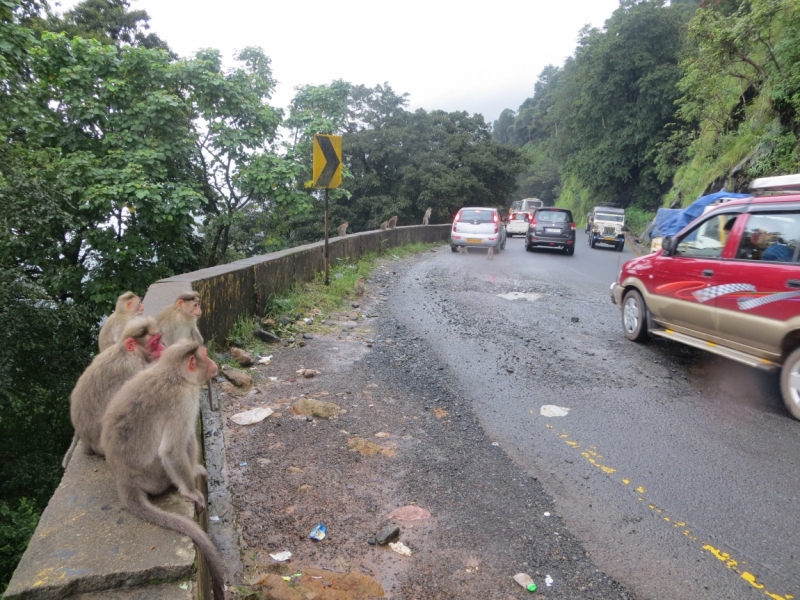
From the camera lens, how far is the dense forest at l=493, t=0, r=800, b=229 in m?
15.7

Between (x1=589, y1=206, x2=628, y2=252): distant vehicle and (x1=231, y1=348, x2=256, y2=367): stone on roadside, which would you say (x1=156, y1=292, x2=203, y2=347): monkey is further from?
(x1=589, y1=206, x2=628, y2=252): distant vehicle

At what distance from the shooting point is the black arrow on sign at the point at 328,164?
391 inches

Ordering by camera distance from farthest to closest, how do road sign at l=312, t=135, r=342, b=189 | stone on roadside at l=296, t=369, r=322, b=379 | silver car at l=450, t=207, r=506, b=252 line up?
silver car at l=450, t=207, r=506, b=252, road sign at l=312, t=135, r=342, b=189, stone on roadside at l=296, t=369, r=322, b=379

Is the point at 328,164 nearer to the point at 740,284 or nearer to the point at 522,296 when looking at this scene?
the point at 522,296

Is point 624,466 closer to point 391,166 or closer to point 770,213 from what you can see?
point 770,213

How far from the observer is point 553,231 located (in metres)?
20.1

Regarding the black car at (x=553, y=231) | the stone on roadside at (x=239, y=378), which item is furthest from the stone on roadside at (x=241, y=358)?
the black car at (x=553, y=231)

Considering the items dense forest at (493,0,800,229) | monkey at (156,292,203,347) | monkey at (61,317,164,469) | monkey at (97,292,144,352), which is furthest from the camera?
dense forest at (493,0,800,229)

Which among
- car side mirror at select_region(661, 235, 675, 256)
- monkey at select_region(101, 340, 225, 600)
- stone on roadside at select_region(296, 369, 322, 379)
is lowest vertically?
stone on roadside at select_region(296, 369, 322, 379)

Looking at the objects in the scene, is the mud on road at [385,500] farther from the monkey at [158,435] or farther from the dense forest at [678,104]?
the dense forest at [678,104]

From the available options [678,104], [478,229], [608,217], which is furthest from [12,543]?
[678,104]

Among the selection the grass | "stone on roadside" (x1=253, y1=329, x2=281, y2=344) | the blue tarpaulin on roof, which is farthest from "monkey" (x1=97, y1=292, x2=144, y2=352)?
the blue tarpaulin on roof

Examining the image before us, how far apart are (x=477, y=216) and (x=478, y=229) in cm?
70

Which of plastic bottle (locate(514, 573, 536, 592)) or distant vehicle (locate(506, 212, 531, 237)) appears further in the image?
distant vehicle (locate(506, 212, 531, 237))
